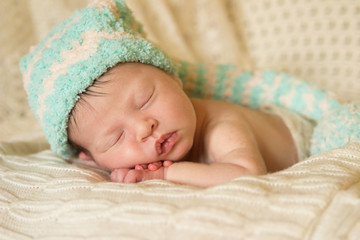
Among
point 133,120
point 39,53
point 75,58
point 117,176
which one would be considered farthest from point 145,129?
point 39,53

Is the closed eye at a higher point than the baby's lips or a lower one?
higher

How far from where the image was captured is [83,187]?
0.85m

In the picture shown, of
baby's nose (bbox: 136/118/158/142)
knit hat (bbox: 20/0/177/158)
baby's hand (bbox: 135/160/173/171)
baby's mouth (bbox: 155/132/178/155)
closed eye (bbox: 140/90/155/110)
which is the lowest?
baby's hand (bbox: 135/160/173/171)

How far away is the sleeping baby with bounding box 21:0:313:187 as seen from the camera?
38.9 inches

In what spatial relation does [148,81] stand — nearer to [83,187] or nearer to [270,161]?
[83,187]

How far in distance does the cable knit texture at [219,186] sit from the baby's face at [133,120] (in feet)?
0.34

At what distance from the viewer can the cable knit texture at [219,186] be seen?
0.65 metres

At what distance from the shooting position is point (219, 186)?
74 cm

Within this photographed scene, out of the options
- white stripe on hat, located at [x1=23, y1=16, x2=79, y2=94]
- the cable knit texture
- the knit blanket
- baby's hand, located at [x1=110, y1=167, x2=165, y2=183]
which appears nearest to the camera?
the cable knit texture

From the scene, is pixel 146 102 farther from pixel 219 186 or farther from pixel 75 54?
pixel 219 186

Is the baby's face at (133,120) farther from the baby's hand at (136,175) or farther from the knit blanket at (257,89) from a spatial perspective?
the knit blanket at (257,89)

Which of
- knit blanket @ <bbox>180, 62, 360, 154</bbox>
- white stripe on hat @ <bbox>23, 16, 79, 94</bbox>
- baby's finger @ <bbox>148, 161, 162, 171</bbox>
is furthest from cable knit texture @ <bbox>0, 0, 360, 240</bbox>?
white stripe on hat @ <bbox>23, 16, 79, 94</bbox>

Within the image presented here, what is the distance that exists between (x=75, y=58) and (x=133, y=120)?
240 millimetres

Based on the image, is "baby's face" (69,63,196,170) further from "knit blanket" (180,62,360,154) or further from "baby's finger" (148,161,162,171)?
"knit blanket" (180,62,360,154)
